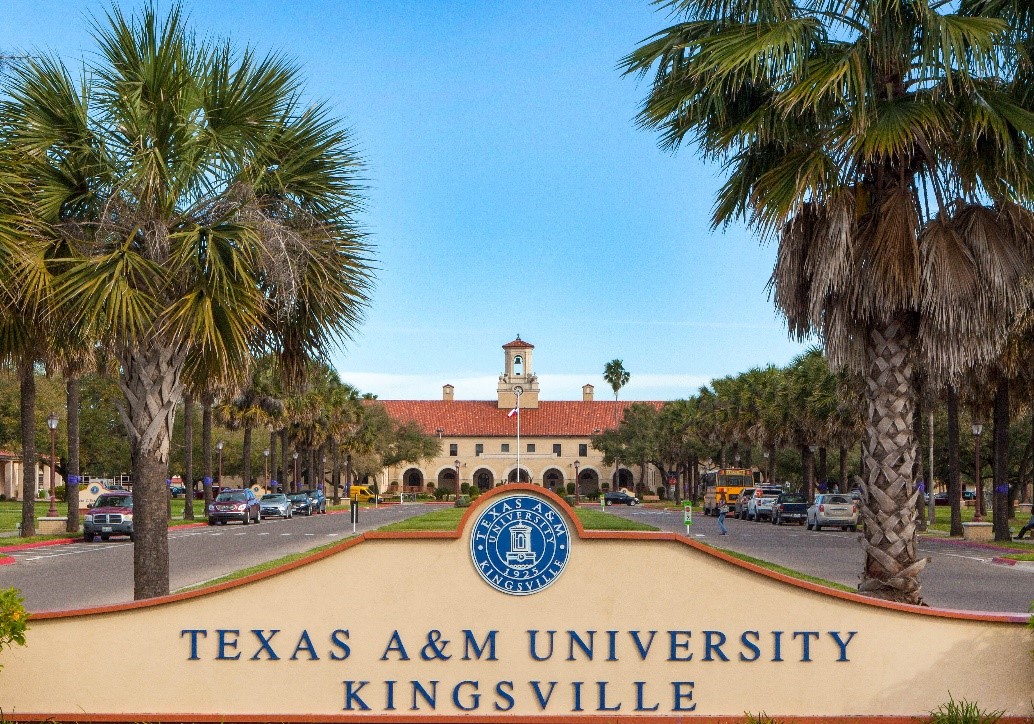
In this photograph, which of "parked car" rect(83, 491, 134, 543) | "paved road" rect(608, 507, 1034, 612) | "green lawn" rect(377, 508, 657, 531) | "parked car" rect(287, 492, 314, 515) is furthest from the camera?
"parked car" rect(287, 492, 314, 515)

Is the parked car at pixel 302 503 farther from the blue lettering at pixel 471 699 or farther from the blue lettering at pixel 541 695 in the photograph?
the blue lettering at pixel 541 695

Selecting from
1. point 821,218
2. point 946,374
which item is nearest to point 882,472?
point 946,374

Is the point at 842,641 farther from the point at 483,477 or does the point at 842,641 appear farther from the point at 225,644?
the point at 483,477

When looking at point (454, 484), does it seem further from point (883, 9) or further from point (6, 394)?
point (883, 9)

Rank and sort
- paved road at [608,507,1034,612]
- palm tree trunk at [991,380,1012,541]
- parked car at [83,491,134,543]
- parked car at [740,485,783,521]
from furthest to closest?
parked car at [740,485,783,521] < parked car at [83,491,134,543] < palm tree trunk at [991,380,1012,541] < paved road at [608,507,1034,612]

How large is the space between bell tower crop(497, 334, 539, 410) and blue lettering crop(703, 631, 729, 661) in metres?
121

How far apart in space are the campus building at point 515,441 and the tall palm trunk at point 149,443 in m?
110

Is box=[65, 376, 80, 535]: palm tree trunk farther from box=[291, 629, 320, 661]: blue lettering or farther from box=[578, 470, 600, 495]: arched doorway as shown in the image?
box=[578, 470, 600, 495]: arched doorway

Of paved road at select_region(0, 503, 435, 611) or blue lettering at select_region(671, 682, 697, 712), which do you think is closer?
blue lettering at select_region(671, 682, 697, 712)

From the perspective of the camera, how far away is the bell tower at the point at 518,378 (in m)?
130

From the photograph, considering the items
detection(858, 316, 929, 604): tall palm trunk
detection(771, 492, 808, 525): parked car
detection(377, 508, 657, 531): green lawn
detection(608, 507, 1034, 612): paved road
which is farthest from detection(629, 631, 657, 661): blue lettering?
detection(771, 492, 808, 525): parked car

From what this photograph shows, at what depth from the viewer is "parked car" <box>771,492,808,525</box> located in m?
52.6

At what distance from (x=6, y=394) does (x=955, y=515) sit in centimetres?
5212

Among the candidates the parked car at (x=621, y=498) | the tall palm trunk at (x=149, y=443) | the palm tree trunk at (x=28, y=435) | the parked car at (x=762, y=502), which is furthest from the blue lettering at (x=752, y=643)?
the parked car at (x=621, y=498)
